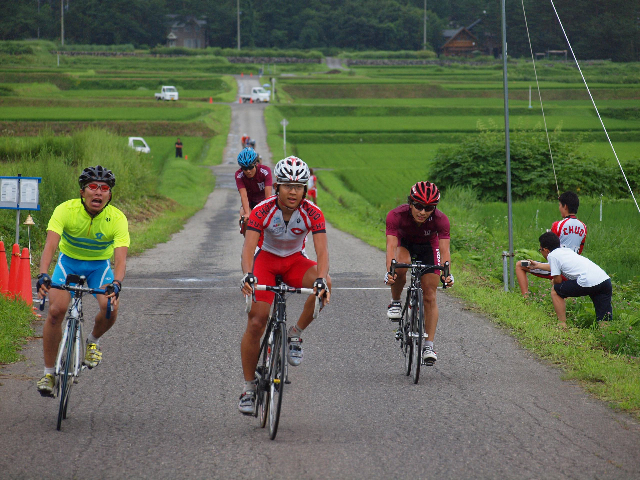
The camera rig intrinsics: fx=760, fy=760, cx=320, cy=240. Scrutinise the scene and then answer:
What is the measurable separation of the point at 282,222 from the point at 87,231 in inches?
66.9

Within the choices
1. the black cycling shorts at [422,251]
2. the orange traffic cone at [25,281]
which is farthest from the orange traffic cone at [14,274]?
the black cycling shorts at [422,251]

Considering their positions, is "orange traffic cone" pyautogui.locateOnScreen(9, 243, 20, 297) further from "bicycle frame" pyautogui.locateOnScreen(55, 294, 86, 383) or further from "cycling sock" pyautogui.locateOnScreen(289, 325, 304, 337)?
"cycling sock" pyautogui.locateOnScreen(289, 325, 304, 337)

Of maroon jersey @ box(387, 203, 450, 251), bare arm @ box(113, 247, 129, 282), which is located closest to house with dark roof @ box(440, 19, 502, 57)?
maroon jersey @ box(387, 203, 450, 251)

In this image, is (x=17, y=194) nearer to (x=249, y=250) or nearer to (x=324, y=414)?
(x=249, y=250)

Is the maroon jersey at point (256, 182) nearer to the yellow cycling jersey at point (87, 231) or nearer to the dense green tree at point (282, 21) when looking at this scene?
the yellow cycling jersey at point (87, 231)

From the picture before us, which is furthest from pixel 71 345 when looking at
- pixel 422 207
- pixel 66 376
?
pixel 422 207

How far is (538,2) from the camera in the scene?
18.0m

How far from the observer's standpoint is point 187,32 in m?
147

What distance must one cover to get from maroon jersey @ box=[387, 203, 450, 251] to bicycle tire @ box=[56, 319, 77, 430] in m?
3.31

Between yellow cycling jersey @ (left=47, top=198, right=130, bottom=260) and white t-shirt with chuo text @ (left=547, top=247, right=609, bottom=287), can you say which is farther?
white t-shirt with chuo text @ (left=547, top=247, right=609, bottom=287)

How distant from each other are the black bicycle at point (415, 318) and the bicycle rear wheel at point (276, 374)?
189cm

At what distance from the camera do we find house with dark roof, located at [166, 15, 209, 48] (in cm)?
14575

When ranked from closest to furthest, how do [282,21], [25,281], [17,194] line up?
[25,281]
[17,194]
[282,21]

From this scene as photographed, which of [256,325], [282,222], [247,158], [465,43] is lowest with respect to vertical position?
[256,325]
